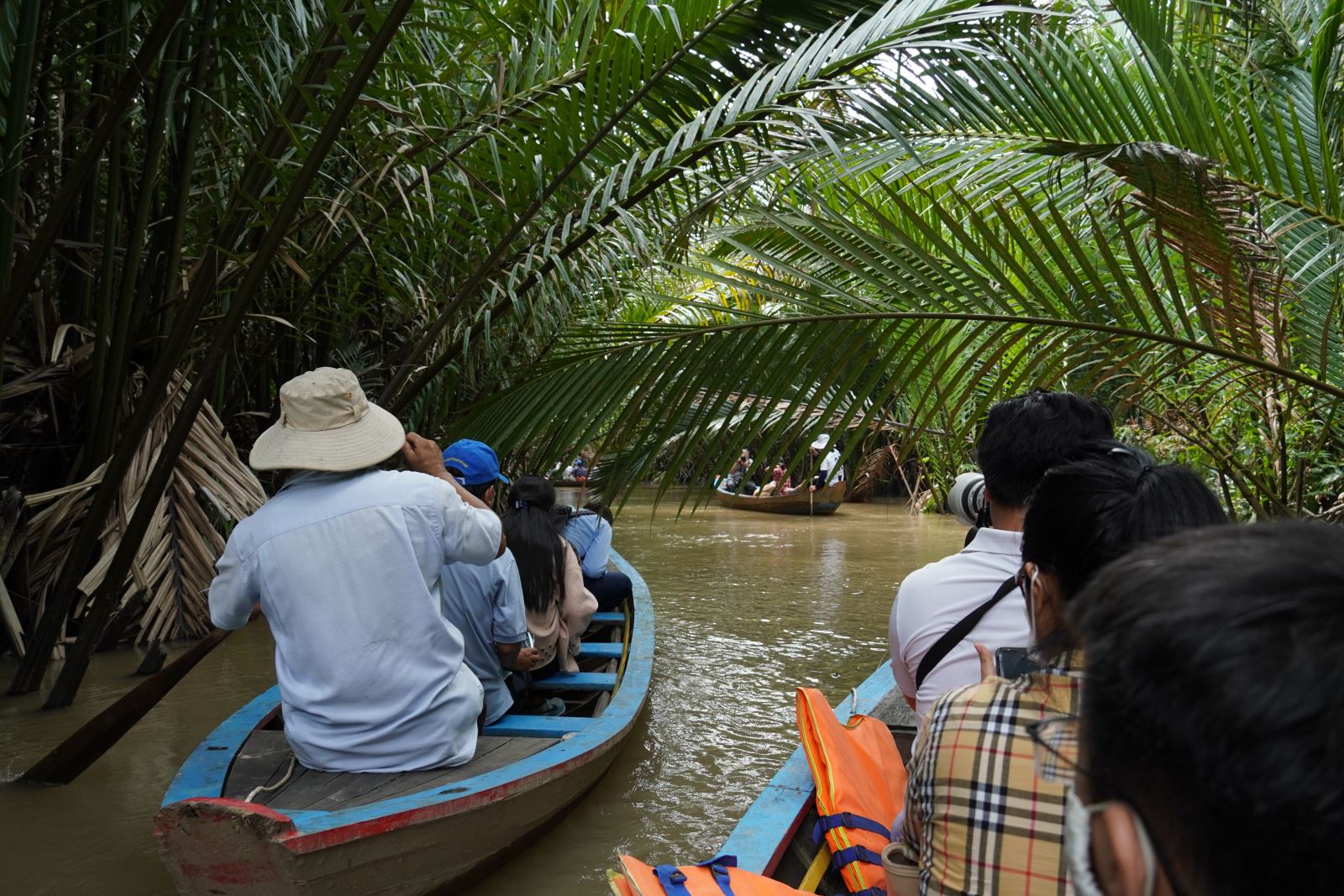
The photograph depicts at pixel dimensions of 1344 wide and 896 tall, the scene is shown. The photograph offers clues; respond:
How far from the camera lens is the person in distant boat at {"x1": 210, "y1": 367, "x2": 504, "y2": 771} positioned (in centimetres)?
265

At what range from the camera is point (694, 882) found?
197cm

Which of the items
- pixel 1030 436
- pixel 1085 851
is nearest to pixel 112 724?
pixel 1030 436

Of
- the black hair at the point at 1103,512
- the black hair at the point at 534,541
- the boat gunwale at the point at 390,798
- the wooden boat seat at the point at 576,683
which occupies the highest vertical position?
the black hair at the point at 1103,512

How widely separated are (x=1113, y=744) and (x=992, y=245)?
186cm

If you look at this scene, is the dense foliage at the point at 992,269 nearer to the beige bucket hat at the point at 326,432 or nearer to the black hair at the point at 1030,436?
the black hair at the point at 1030,436

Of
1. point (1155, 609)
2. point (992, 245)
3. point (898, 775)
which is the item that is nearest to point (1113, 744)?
point (1155, 609)


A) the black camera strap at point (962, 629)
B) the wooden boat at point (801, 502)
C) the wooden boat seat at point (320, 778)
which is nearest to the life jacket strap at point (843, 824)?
the black camera strap at point (962, 629)

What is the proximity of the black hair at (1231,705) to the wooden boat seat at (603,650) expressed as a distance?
477 cm

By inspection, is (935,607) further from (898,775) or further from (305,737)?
(305,737)

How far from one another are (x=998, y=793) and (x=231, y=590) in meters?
2.13

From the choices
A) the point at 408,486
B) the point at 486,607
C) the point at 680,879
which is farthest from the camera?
the point at 486,607

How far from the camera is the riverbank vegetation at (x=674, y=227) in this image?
2467mm

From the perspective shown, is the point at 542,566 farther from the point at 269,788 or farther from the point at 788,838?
the point at 788,838

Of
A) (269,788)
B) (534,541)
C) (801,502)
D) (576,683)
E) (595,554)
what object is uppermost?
(534,541)
